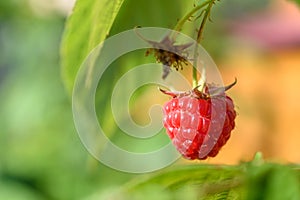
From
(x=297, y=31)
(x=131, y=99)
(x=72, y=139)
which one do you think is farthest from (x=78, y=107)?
(x=297, y=31)

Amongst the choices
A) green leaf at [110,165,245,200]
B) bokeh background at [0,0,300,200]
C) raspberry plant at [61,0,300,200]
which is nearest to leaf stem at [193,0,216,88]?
raspberry plant at [61,0,300,200]

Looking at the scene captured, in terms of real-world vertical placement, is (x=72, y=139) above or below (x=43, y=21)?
below

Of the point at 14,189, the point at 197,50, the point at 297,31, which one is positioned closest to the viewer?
the point at 197,50

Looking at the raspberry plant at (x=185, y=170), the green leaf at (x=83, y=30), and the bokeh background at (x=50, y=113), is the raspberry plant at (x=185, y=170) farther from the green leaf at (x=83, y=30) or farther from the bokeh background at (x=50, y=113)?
the bokeh background at (x=50, y=113)

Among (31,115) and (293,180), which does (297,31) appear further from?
(293,180)

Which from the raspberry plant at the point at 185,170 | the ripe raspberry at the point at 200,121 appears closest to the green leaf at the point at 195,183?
the raspberry plant at the point at 185,170

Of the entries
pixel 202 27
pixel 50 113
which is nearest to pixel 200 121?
pixel 202 27

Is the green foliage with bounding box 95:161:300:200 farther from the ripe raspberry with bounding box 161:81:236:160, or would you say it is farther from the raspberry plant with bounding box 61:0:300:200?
the ripe raspberry with bounding box 161:81:236:160

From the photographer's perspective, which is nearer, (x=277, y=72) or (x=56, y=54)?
(x=56, y=54)
